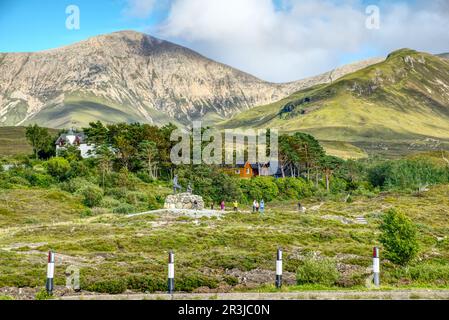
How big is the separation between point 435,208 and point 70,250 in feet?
228

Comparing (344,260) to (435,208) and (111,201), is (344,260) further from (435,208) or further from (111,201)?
(435,208)

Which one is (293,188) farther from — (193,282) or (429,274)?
(429,274)

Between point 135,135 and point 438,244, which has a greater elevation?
point 135,135

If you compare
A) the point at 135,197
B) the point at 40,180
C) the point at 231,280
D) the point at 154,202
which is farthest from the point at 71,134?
the point at 231,280

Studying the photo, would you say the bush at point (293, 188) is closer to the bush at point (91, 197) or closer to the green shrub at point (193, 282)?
the bush at point (91, 197)

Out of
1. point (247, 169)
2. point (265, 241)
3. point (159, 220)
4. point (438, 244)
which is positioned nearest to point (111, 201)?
point (159, 220)

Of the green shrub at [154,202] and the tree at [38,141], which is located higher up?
the tree at [38,141]

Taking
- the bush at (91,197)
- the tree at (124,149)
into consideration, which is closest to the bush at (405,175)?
the tree at (124,149)

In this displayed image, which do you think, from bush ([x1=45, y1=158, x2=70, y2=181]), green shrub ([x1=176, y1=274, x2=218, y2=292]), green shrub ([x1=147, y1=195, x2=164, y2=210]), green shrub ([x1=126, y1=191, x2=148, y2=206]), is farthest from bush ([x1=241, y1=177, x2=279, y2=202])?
green shrub ([x1=176, y1=274, x2=218, y2=292])

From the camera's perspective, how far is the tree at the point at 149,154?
A: 340ft

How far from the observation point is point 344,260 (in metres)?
32.6

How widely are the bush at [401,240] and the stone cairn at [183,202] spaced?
135 feet

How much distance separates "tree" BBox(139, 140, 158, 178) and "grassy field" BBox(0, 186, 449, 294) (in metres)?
33.1

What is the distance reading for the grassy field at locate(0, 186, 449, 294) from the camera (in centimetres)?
2195
